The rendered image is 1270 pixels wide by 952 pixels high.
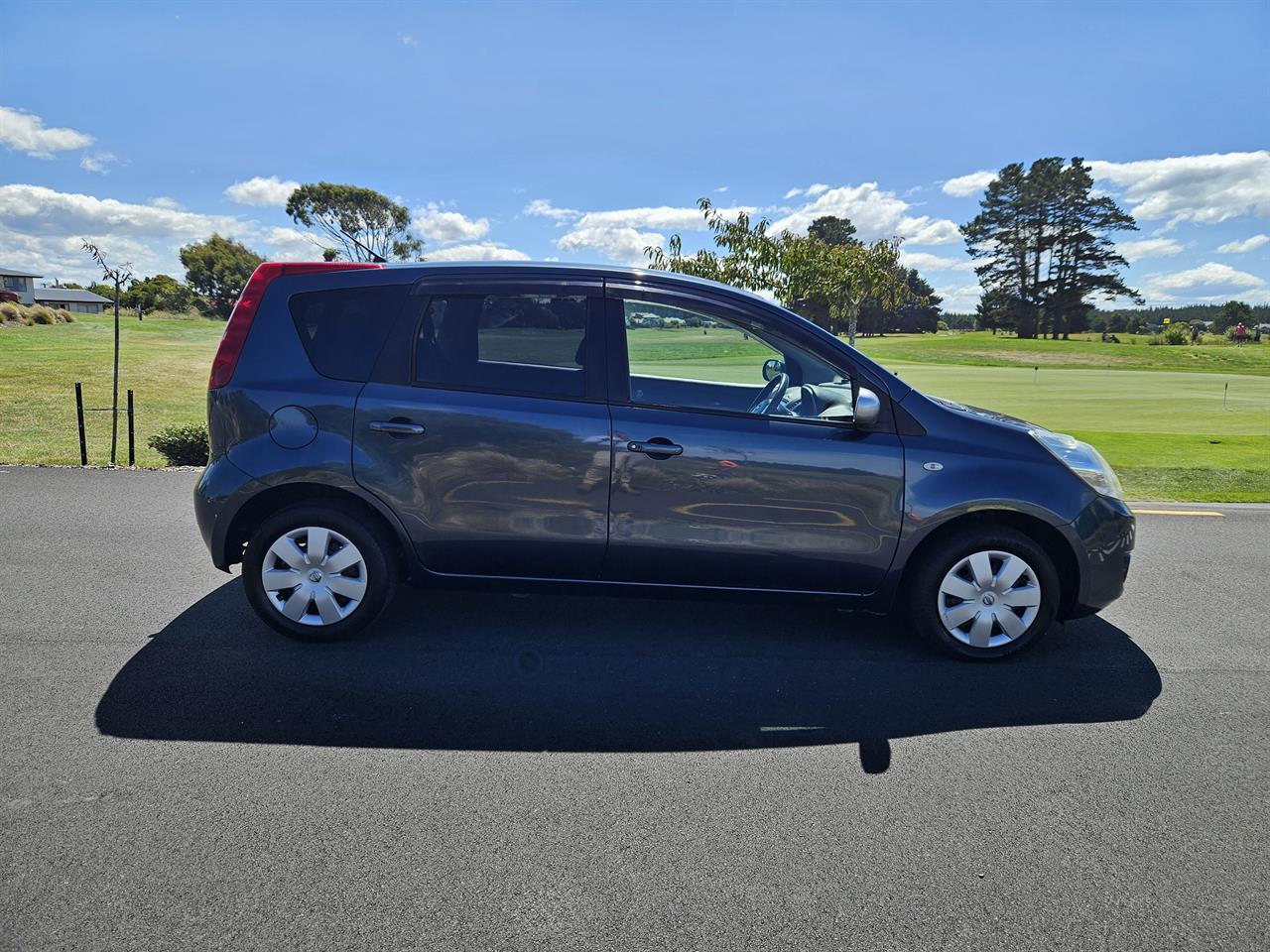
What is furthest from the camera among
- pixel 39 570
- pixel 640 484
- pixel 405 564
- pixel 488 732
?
pixel 39 570

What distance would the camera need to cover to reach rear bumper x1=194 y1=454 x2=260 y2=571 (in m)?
4.03

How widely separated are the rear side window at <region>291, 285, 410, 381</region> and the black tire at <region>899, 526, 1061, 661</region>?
2891 millimetres

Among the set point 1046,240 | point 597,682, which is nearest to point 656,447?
point 597,682

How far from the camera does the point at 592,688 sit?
372cm

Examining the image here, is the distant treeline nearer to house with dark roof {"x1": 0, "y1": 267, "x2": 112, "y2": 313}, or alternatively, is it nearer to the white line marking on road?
the white line marking on road

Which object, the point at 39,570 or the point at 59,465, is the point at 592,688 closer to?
the point at 39,570

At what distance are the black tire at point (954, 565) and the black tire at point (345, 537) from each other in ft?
8.57

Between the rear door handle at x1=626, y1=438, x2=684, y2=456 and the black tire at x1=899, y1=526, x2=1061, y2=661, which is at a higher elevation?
the rear door handle at x1=626, y1=438, x2=684, y2=456

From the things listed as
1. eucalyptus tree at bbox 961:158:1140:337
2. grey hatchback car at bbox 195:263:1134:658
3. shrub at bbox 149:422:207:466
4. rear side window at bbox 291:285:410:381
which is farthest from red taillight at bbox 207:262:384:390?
eucalyptus tree at bbox 961:158:1140:337

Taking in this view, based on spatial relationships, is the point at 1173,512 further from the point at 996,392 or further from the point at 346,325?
the point at 996,392

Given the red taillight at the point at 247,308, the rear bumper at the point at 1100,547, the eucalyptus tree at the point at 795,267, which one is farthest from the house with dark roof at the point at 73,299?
the rear bumper at the point at 1100,547

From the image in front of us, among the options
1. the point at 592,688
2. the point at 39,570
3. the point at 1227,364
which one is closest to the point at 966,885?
the point at 592,688

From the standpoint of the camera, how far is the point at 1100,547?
13.4 ft

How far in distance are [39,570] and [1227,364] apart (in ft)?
166
